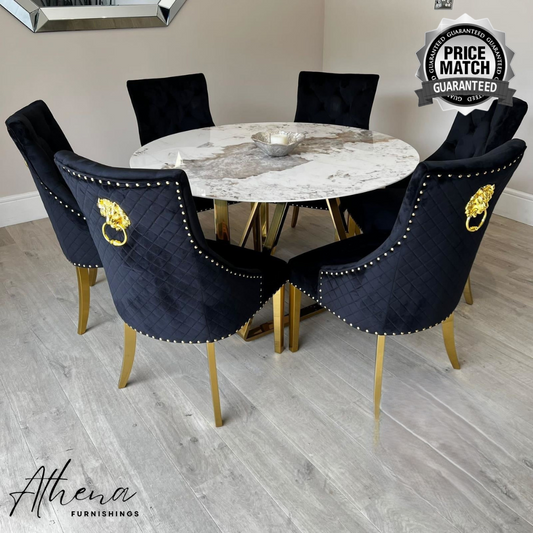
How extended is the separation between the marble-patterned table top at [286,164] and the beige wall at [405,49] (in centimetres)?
119

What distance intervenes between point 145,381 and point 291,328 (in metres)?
0.58

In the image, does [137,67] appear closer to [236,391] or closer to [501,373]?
[236,391]

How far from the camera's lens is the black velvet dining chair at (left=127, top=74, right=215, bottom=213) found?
273 centimetres

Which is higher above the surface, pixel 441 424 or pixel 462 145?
pixel 462 145

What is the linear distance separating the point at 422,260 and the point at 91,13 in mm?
2717

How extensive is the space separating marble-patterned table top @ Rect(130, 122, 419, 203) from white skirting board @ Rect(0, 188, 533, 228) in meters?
1.30

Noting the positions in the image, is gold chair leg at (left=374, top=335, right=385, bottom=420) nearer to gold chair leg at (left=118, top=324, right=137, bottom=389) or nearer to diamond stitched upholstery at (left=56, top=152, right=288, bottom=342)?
diamond stitched upholstery at (left=56, top=152, right=288, bottom=342)

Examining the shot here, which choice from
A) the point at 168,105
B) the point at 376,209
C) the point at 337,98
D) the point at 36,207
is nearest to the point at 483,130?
the point at 376,209

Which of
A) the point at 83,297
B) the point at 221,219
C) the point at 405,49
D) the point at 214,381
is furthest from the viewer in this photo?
the point at 405,49

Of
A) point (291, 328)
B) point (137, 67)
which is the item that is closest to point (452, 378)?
point (291, 328)

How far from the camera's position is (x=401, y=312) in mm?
1522

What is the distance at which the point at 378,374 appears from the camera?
1.68 metres

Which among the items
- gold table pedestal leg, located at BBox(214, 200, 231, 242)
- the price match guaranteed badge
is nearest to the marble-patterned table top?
gold table pedestal leg, located at BBox(214, 200, 231, 242)

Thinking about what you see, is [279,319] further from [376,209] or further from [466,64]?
[466,64]
